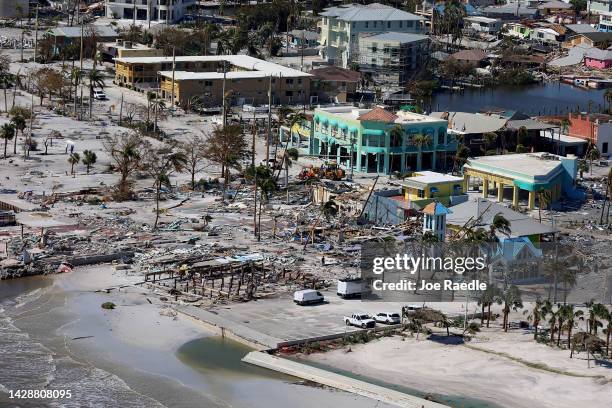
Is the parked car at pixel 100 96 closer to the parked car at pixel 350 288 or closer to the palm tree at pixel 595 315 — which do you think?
the parked car at pixel 350 288

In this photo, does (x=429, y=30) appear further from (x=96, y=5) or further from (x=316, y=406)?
(x=316, y=406)

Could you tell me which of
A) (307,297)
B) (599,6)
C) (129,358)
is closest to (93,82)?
(307,297)

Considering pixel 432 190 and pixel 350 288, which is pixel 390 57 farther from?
pixel 350 288

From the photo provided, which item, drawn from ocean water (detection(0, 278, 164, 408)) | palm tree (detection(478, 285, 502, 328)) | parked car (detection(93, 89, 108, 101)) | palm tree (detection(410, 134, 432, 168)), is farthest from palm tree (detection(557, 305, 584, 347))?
parked car (detection(93, 89, 108, 101))

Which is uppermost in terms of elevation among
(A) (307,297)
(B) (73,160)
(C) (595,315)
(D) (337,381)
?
(B) (73,160)

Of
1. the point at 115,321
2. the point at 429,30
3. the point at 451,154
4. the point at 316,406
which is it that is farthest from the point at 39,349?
the point at 429,30

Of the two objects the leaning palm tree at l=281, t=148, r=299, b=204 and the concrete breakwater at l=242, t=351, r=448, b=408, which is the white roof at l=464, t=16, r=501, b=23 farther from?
the concrete breakwater at l=242, t=351, r=448, b=408

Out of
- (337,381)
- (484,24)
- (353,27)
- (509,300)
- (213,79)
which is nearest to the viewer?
(337,381)
